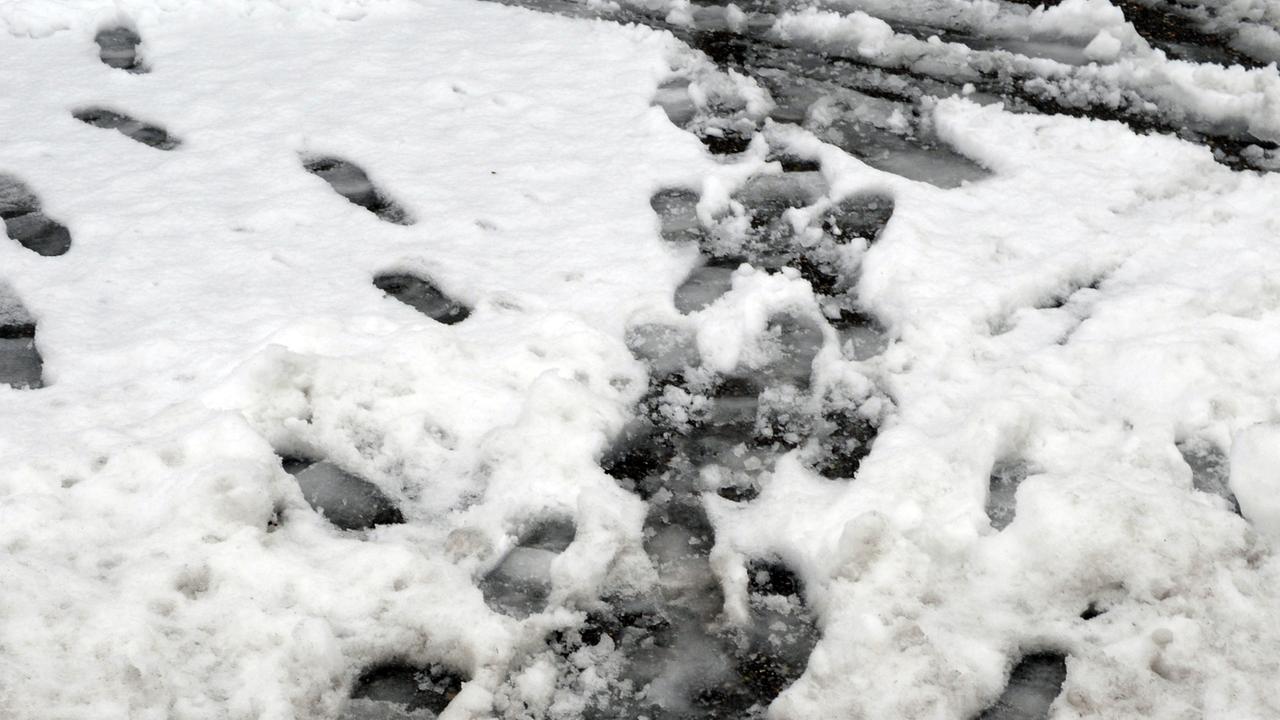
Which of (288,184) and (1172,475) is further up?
(1172,475)

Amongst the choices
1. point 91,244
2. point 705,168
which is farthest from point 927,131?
point 91,244

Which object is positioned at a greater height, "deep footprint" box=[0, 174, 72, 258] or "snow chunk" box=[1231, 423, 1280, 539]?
"snow chunk" box=[1231, 423, 1280, 539]

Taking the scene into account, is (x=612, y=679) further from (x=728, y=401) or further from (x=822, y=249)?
(x=822, y=249)

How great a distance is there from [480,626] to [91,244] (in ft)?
5.64

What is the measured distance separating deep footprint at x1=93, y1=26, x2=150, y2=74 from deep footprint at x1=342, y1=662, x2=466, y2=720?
9.38 feet

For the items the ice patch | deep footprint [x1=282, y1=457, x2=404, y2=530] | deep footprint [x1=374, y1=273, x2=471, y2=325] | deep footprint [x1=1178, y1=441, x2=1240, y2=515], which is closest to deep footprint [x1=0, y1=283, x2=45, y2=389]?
deep footprint [x1=282, y1=457, x2=404, y2=530]

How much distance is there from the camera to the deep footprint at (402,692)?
1.75 m

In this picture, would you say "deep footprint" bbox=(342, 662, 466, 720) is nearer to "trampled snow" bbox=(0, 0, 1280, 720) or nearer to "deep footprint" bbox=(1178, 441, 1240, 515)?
"trampled snow" bbox=(0, 0, 1280, 720)

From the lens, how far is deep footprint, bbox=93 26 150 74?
387cm

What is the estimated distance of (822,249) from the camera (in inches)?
113

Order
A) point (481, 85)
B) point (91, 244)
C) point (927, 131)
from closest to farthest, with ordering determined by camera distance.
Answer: point (91, 244) → point (927, 131) → point (481, 85)

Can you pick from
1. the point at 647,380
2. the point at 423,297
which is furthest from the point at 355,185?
the point at 647,380

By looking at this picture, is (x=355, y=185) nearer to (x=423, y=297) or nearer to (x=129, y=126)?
(x=423, y=297)

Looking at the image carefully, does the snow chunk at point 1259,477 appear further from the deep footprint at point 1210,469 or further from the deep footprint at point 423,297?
the deep footprint at point 423,297
